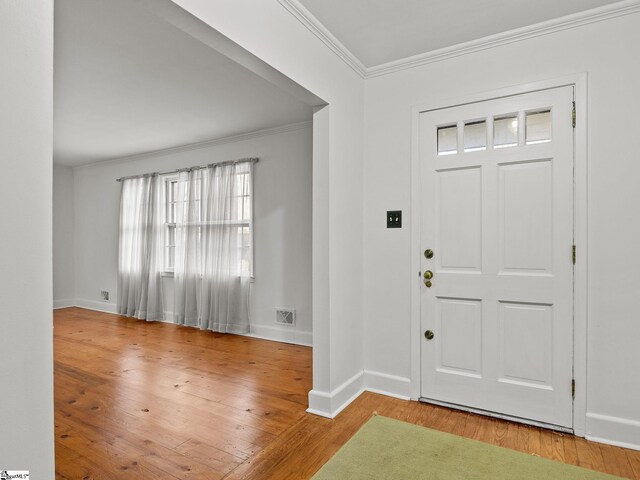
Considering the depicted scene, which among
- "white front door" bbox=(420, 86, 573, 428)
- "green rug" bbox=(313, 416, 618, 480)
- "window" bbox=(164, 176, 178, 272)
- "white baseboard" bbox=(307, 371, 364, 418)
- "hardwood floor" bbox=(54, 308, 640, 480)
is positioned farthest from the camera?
"window" bbox=(164, 176, 178, 272)

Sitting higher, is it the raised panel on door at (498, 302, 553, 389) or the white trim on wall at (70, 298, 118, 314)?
the raised panel on door at (498, 302, 553, 389)

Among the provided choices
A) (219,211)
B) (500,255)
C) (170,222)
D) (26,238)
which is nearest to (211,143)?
(219,211)

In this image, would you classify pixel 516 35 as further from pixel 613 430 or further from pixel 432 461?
pixel 432 461

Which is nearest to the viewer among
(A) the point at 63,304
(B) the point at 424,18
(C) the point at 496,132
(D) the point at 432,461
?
(D) the point at 432,461

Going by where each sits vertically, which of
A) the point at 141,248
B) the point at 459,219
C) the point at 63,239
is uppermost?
the point at 459,219

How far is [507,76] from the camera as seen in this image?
2471 mm

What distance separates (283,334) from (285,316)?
0.72 ft

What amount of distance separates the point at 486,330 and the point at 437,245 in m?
0.67

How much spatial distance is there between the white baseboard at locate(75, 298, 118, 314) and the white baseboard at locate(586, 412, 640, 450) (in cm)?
636

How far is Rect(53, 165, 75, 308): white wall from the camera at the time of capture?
21.3ft

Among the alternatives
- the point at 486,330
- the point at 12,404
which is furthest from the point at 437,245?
the point at 12,404

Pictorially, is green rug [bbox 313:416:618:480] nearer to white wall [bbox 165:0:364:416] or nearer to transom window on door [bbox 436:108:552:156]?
white wall [bbox 165:0:364:416]

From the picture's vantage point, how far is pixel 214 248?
4.86 metres

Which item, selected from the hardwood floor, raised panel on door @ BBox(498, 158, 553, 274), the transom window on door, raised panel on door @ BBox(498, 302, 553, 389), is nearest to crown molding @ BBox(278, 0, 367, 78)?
the transom window on door
